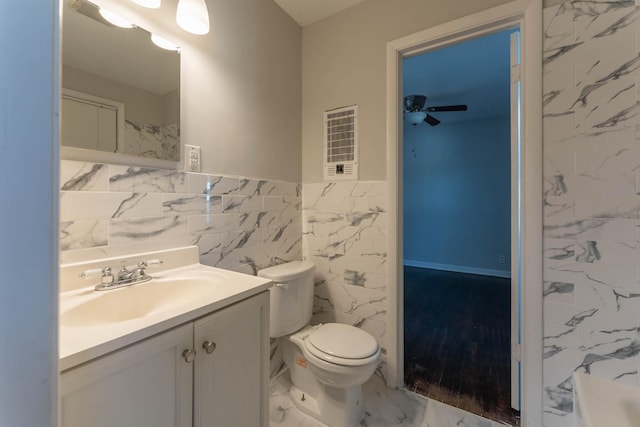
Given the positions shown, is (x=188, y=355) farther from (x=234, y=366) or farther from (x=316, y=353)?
(x=316, y=353)

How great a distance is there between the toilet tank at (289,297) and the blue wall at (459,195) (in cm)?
352

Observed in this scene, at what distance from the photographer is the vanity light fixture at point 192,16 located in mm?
1148

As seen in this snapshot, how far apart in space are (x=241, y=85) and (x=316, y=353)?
4.90ft

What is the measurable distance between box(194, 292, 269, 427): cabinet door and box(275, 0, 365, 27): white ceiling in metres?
1.83

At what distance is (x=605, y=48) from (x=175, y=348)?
196 centimetres

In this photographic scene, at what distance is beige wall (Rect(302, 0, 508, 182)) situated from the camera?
1592mm

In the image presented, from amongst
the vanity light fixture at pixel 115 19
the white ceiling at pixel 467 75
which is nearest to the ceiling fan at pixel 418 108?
the white ceiling at pixel 467 75

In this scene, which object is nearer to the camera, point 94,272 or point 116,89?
point 94,272

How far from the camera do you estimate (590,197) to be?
116cm

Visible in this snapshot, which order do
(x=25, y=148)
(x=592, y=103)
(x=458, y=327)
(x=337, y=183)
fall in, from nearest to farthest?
(x=25, y=148)
(x=592, y=103)
(x=337, y=183)
(x=458, y=327)

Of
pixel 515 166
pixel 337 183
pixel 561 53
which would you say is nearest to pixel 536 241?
pixel 515 166

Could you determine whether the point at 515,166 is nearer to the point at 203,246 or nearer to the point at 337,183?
the point at 337,183

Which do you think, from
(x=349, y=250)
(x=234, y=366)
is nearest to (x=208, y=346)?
(x=234, y=366)

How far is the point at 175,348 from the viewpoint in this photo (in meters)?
0.74
